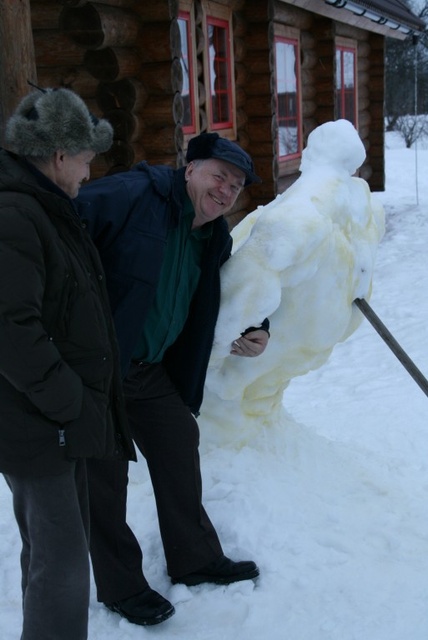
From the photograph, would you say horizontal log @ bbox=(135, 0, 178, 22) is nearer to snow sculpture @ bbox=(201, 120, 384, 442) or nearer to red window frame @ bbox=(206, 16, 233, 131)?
red window frame @ bbox=(206, 16, 233, 131)

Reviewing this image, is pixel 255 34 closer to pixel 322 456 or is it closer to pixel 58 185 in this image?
pixel 322 456

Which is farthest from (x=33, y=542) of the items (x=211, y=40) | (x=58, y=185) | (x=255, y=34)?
(x=255, y=34)

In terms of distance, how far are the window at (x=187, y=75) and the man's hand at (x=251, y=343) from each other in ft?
15.6

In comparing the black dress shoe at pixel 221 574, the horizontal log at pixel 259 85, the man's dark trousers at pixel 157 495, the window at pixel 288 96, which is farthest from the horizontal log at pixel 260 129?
the black dress shoe at pixel 221 574

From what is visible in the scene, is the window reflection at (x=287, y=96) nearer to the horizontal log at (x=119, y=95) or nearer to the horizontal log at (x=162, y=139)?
the horizontal log at (x=162, y=139)

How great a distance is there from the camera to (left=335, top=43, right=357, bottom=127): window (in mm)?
11695

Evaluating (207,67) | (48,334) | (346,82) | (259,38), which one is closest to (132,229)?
(48,334)

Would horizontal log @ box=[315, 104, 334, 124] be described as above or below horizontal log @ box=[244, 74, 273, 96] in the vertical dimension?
below

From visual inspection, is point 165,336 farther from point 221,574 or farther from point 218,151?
point 221,574

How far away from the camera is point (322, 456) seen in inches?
132

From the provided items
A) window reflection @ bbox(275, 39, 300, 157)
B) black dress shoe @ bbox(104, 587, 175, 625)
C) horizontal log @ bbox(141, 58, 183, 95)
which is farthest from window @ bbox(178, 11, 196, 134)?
black dress shoe @ bbox(104, 587, 175, 625)

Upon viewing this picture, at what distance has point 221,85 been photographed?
8.08m

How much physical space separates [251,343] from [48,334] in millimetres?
971

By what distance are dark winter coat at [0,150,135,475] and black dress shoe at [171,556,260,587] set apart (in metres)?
0.86
